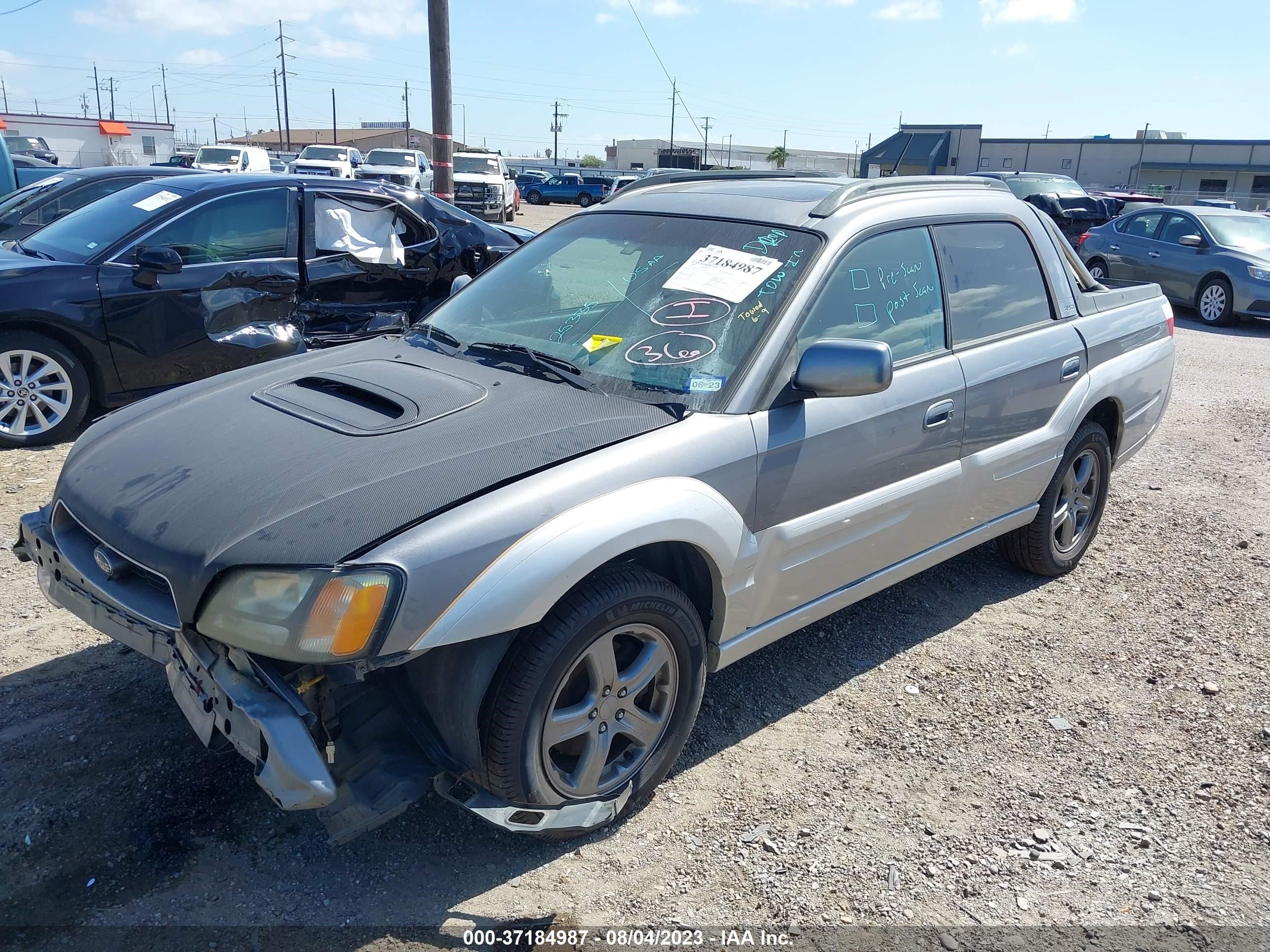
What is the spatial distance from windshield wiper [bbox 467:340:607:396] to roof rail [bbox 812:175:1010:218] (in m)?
1.02

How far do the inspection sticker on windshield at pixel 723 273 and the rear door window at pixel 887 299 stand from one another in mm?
215

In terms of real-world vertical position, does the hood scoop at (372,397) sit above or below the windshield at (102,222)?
below

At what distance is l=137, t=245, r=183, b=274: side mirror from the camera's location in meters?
5.97

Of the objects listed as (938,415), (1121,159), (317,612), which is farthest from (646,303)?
(1121,159)

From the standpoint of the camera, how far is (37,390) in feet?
19.3

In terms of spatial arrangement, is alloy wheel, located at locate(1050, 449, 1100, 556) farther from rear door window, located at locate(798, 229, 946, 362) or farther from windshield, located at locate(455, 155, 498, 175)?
windshield, located at locate(455, 155, 498, 175)

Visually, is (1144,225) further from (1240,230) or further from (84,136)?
(84,136)

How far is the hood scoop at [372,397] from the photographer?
2.75 m

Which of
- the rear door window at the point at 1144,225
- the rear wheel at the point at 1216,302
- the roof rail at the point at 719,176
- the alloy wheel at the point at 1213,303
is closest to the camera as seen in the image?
the roof rail at the point at 719,176

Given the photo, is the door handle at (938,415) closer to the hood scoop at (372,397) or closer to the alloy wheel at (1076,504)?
the alloy wheel at (1076,504)

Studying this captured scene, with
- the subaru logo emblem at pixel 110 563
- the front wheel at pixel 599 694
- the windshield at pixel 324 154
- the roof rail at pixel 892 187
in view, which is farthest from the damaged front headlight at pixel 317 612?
the windshield at pixel 324 154

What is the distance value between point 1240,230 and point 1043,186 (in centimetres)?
621

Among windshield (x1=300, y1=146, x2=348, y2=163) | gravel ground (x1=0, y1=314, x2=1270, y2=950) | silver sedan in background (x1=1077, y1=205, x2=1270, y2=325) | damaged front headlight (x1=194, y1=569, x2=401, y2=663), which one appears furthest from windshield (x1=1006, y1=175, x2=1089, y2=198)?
windshield (x1=300, y1=146, x2=348, y2=163)

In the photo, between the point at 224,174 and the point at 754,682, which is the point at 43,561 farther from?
the point at 224,174
